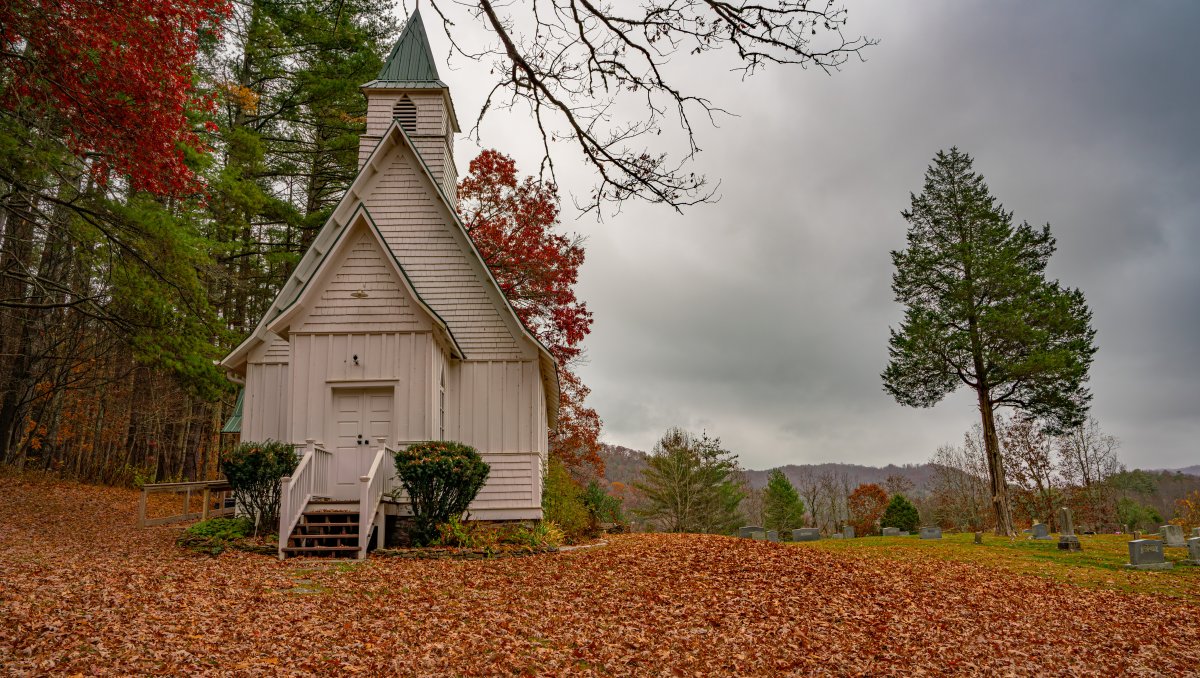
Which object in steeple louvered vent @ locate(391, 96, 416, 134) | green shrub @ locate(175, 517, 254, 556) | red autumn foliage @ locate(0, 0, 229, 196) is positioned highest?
steeple louvered vent @ locate(391, 96, 416, 134)

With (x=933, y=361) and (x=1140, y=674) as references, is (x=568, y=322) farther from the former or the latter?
(x=1140, y=674)

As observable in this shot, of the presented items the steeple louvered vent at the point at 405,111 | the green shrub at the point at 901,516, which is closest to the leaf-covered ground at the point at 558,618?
the steeple louvered vent at the point at 405,111

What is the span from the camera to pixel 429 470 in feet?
41.5

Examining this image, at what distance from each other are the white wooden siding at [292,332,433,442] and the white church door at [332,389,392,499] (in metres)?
0.19

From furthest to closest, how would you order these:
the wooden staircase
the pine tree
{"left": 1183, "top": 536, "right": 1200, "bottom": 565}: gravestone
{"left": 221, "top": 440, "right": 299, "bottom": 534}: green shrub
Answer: the pine tree
{"left": 1183, "top": 536, "right": 1200, "bottom": 565}: gravestone
{"left": 221, "top": 440, "right": 299, "bottom": 534}: green shrub
the wooden staircase

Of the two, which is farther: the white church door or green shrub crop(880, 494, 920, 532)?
green shrub crop(880, 494, 920, 532)

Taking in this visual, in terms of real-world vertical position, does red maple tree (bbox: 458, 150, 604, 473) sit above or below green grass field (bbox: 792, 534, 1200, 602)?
above

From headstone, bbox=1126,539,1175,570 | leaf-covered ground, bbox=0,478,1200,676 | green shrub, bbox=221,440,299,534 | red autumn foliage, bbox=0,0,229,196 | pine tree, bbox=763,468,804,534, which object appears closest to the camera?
leaf-covered ground, bbox=0,478,1200,676

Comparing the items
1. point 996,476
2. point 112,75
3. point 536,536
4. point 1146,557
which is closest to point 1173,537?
point 1146,557

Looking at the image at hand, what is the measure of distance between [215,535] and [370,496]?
2831mm

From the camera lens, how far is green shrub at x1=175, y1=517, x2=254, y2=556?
38.9ft

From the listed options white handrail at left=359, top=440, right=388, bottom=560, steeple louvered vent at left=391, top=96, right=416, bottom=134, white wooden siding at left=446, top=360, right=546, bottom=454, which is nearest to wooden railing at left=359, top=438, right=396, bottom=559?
white handrail at left=359, top=440, right=388, bottom=560

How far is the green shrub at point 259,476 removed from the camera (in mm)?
12555

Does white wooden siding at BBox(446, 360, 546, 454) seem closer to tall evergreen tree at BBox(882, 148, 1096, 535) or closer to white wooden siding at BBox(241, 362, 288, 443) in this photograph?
white wooden siding at BBox(241, 362, 288, 443)
